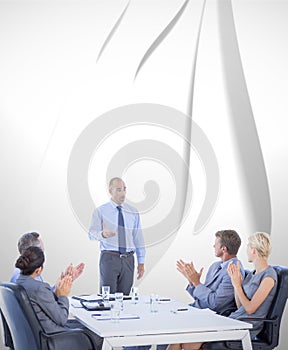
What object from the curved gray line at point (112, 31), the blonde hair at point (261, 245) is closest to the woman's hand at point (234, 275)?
the blonde hair at point (261, 245)

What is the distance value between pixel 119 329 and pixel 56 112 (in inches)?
132

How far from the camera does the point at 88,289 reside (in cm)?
646

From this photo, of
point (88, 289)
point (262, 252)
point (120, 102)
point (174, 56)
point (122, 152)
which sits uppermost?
point (174, 56)

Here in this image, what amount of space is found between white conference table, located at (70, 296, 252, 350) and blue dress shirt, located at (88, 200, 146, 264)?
1.91 m

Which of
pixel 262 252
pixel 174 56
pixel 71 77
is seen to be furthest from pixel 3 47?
pixel 262 252

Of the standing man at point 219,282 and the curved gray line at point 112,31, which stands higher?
the curved gray line at point 112,31

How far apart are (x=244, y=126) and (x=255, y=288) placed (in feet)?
8.87

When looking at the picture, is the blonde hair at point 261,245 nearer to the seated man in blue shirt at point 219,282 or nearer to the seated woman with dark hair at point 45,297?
the seated man in blue shirt at point 219,282

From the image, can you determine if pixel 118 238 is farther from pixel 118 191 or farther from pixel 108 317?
pixel 108 317

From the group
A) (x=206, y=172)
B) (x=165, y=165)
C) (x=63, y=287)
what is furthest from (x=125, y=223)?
(x=63, y=287)

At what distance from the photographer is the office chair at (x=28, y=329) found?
3.76m

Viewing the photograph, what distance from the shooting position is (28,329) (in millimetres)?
3797

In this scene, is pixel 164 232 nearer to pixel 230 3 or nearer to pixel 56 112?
pixel 56 112

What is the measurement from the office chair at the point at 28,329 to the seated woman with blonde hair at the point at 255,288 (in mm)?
764
